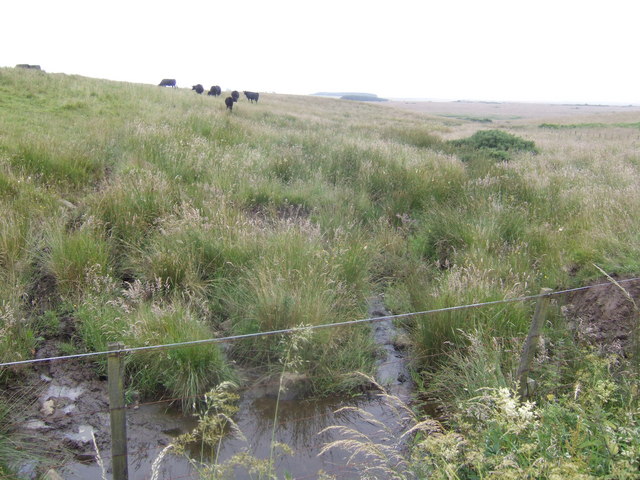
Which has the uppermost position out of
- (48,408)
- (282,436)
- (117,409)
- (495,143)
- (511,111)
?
(511,111)

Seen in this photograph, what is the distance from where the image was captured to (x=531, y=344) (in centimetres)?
321

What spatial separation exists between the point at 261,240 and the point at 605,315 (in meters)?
3.57

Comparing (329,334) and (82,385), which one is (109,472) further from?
(329,334)

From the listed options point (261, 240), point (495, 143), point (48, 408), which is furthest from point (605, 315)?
point (495, 143)

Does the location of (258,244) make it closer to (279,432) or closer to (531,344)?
(279,432)

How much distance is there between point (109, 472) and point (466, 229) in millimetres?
4917

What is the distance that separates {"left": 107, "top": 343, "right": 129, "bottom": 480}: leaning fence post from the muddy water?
0.65 m

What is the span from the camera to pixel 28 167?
22.1ft

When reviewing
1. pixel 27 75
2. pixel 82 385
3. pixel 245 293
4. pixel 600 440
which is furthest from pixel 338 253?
pixel 27 75

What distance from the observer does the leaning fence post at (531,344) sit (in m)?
3.12

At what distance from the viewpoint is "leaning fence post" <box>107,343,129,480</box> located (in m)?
2.25

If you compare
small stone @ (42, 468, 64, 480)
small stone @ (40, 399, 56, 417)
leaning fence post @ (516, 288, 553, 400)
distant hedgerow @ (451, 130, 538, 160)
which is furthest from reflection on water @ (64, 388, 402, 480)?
distant hedgerow @ (451, 130, 538, 160)

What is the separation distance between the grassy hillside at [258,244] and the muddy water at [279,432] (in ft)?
0.84

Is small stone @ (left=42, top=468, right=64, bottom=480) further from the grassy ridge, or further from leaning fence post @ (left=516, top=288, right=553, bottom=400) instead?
leaning fence post @ (left=516, top=288, right=553, bottom=400)
